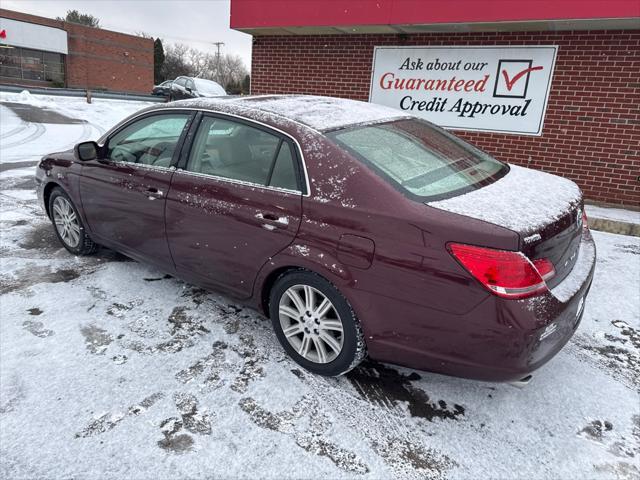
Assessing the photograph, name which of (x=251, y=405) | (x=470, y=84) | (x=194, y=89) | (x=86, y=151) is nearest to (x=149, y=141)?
(x=86, y=151)

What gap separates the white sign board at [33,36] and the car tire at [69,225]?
4339 centimetres

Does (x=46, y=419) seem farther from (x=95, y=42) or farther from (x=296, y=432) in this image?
(x=95, y=42)

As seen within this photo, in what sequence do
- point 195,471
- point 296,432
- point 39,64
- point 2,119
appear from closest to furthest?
1. point 195,471
2. point 296,432
3. point 2,119
4. point 39,64

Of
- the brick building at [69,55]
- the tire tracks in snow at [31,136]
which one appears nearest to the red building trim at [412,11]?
the tire tracks in snow at [31,136]

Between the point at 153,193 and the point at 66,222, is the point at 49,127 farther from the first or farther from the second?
the point at 153,193

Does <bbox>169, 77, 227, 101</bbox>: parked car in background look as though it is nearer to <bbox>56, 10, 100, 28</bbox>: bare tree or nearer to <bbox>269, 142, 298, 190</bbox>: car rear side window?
<bbox>269, 142, 298, 190</bbox>: car rear side window

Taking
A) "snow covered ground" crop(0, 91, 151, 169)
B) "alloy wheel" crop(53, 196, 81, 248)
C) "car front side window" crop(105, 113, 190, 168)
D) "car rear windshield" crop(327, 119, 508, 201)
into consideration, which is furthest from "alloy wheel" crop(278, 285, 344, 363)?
"snow covered ground" crop(0, 91, 151, 169)

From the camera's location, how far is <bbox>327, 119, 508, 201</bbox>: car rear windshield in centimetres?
252

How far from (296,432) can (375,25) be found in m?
6.07

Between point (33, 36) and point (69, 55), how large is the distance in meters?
3.53

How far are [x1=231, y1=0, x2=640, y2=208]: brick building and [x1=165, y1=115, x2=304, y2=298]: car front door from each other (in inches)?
179

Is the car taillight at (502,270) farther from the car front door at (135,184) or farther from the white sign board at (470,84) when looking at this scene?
the white sign board at (470,84)

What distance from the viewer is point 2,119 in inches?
538

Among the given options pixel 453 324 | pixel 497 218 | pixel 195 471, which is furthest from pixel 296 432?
pixel 497 218
